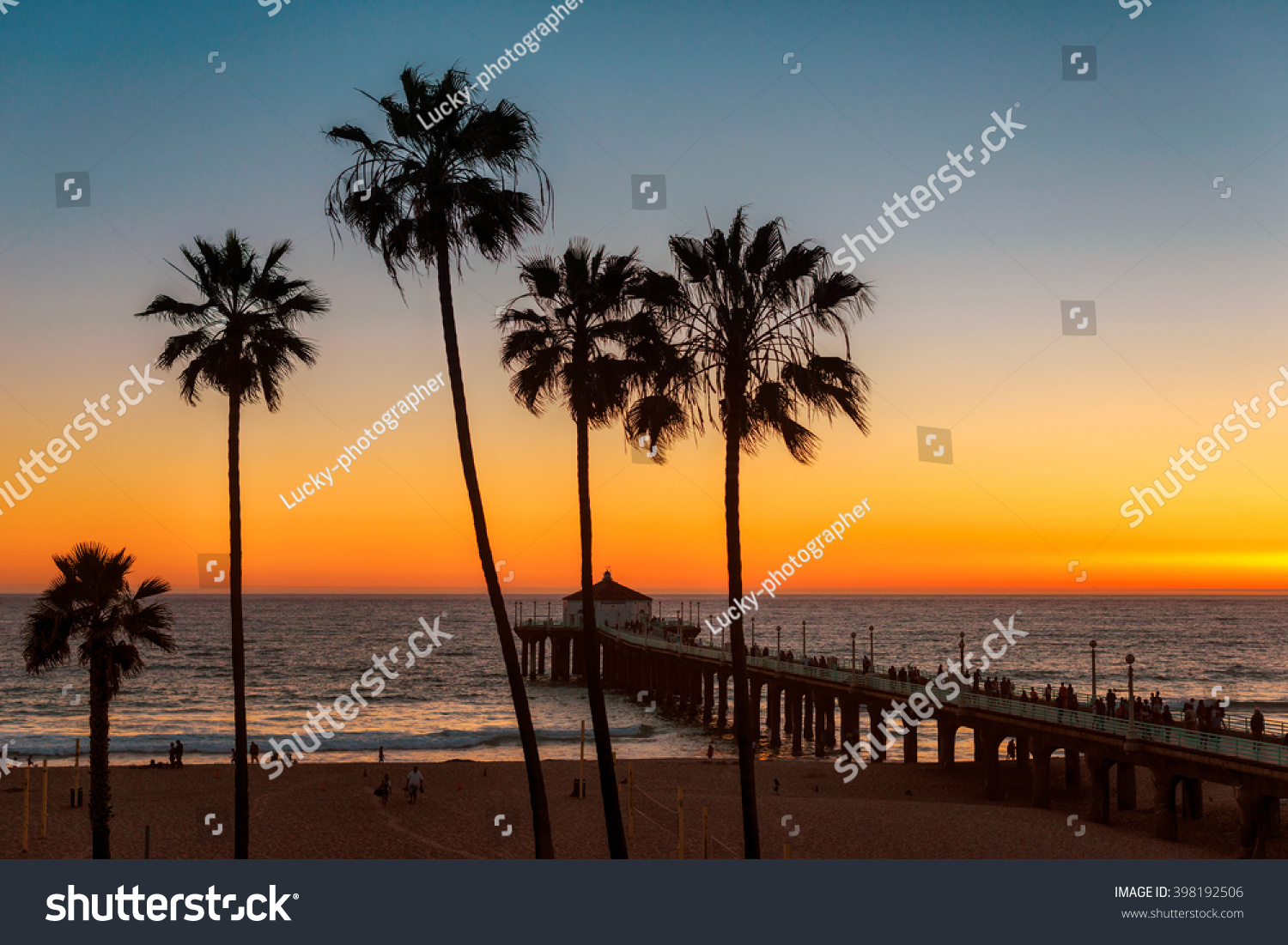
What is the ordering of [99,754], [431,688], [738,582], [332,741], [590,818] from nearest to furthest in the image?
[738,582], [99,754], [590,818], [332,741], [431,688]

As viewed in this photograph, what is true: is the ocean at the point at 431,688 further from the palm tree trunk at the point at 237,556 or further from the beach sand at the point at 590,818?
the palm tree trunk at the point at 237,556

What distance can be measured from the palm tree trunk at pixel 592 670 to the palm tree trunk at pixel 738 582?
72.6 inches

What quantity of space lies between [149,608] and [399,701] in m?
55.3

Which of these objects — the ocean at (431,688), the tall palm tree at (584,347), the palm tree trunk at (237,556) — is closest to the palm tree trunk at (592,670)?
the tall palm tree at (584,347)

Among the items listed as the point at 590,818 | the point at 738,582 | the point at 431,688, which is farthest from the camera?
the point at 431,688

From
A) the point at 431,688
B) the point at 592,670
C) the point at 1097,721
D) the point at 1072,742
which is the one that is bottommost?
the point at 431,688

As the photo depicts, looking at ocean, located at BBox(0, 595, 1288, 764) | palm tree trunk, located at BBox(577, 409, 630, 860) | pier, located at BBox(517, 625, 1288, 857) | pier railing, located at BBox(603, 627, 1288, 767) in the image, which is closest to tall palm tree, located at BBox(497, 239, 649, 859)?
palm tree trunk, located at BBox(577, 409, 630, 860)

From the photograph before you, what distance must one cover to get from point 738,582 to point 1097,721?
55.8 ft

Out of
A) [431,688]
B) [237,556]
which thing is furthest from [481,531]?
[431,688]

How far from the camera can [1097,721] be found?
26609 millimetres

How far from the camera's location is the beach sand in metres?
23.0

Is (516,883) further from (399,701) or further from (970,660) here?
(970,660)

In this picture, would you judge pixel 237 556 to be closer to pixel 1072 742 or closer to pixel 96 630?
pixel 96 630

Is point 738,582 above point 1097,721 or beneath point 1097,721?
above
